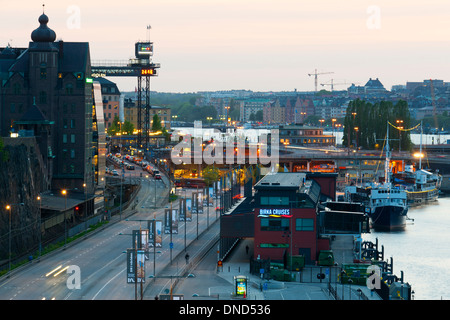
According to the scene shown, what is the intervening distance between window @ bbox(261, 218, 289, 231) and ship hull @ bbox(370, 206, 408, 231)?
43327mm

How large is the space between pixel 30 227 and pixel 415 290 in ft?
113

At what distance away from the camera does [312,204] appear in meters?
68.9

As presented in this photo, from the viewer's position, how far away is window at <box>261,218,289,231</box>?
68.1 m

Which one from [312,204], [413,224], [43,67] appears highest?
[43,67]

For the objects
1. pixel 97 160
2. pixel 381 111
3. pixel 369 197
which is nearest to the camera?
pixel 97 160

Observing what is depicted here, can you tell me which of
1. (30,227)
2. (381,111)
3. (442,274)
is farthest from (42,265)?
(381,111)

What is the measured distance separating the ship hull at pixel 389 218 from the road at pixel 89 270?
29774 mm

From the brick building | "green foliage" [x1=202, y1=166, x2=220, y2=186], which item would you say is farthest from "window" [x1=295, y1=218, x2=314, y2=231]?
"green foliage" [x1=202, y1=166, x2=220, y2=186]

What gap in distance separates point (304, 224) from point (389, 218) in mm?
43864

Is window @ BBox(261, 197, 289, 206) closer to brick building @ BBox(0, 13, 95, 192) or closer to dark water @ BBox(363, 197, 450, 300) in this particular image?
dark water @ BBox(363, 197, 450, 300)

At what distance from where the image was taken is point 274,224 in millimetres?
68250

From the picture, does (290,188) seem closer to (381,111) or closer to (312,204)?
(312,204)
